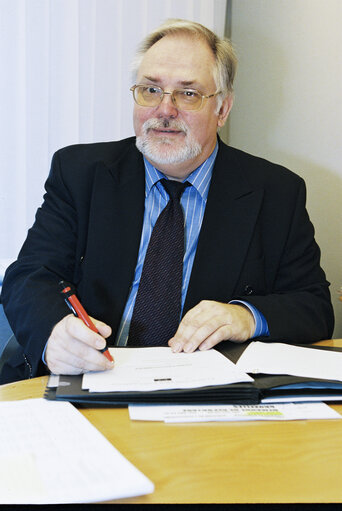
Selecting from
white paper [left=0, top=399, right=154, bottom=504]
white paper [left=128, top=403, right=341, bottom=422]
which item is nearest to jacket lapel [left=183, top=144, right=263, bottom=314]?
white paper [left=128, top=403, right=341, bottom=422]

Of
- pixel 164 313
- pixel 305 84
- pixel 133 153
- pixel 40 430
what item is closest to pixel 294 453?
pixel 40 430

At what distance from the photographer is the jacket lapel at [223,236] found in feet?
5.60

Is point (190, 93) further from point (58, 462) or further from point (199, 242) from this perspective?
point (58, 462)

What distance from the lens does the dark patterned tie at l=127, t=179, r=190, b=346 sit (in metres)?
1.63

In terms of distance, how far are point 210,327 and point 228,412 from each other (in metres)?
0.33

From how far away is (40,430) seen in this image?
0.90m

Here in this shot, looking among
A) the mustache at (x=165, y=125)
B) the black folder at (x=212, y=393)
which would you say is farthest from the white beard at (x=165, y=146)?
the black folder at (x=212, y=393)

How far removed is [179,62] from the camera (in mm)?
1830

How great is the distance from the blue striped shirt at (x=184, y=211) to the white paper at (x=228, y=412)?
0.66 meters

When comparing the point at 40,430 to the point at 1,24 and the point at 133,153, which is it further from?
the point at 1,24

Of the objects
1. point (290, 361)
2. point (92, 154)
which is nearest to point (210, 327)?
point (290, 361)

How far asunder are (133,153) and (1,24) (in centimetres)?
90

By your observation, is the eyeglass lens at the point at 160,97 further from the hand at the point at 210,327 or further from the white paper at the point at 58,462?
the white paper at the point at 58,462

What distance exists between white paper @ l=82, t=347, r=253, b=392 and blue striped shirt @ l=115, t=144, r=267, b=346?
0.44 meters
